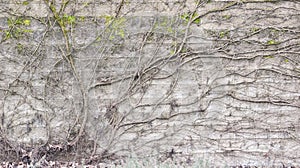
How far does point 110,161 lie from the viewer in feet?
12.5

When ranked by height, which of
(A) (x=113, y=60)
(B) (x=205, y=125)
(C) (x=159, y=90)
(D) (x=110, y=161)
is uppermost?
(A) (x=113, y=60)

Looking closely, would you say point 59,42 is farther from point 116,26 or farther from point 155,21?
point 155,21

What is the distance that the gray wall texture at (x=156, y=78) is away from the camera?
3.68m

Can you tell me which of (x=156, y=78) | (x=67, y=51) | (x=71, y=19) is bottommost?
(x=156, y=78)

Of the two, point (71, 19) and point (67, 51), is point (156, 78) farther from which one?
point (71, 19)

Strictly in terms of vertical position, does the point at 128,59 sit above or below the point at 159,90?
above

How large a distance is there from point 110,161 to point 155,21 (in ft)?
5.12

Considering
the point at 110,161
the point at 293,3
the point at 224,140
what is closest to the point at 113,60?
the point at 110,161

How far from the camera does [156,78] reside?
3.75m

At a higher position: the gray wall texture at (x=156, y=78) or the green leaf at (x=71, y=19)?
the green leaf at (x=71, y=19)

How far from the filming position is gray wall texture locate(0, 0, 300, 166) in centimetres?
368

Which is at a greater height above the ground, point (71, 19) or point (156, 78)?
point (71, 19)

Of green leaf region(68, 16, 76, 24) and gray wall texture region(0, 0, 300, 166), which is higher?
green leaf region(68, 16, 76, 24)

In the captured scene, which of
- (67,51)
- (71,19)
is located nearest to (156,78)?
(67,51)
